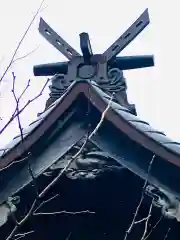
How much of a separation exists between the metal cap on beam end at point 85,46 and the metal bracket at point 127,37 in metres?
0.42

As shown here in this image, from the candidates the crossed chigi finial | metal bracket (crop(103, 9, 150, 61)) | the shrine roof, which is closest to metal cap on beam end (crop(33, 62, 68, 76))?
the crossed chigi finial

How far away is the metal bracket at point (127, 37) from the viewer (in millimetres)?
6051

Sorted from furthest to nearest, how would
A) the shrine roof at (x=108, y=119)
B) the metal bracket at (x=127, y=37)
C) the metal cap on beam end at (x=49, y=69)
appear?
the metal cap on beam end at (x=49, y=69) → the metal bracket at (x=127, y=37) → the shrine roof at (x=108, y=119)

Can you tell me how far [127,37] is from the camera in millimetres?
6078

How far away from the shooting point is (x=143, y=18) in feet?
20.2

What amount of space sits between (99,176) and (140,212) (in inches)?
13.2

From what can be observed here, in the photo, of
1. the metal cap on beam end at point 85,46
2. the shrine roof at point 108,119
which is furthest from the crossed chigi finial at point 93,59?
the shrine roof at point 108,119

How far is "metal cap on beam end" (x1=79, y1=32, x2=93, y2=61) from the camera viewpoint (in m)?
5.25

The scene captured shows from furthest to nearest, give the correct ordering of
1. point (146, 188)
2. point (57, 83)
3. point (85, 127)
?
point (57, 83) → point (85, 127) → point (146, 188)

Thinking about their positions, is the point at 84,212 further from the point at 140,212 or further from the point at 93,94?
the point at 93,94

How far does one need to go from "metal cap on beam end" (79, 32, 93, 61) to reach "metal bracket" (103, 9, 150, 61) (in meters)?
0.42

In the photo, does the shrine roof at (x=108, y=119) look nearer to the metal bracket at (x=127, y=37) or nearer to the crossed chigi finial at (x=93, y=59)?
the crossed chigi finial at (x=93, y=59)

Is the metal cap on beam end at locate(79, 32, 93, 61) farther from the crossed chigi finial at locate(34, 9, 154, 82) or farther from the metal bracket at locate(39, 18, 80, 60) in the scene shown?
the metal bracket at locate(39, 18, 80, 60)

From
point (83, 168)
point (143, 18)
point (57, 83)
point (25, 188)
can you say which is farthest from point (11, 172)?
point (143, 18)
